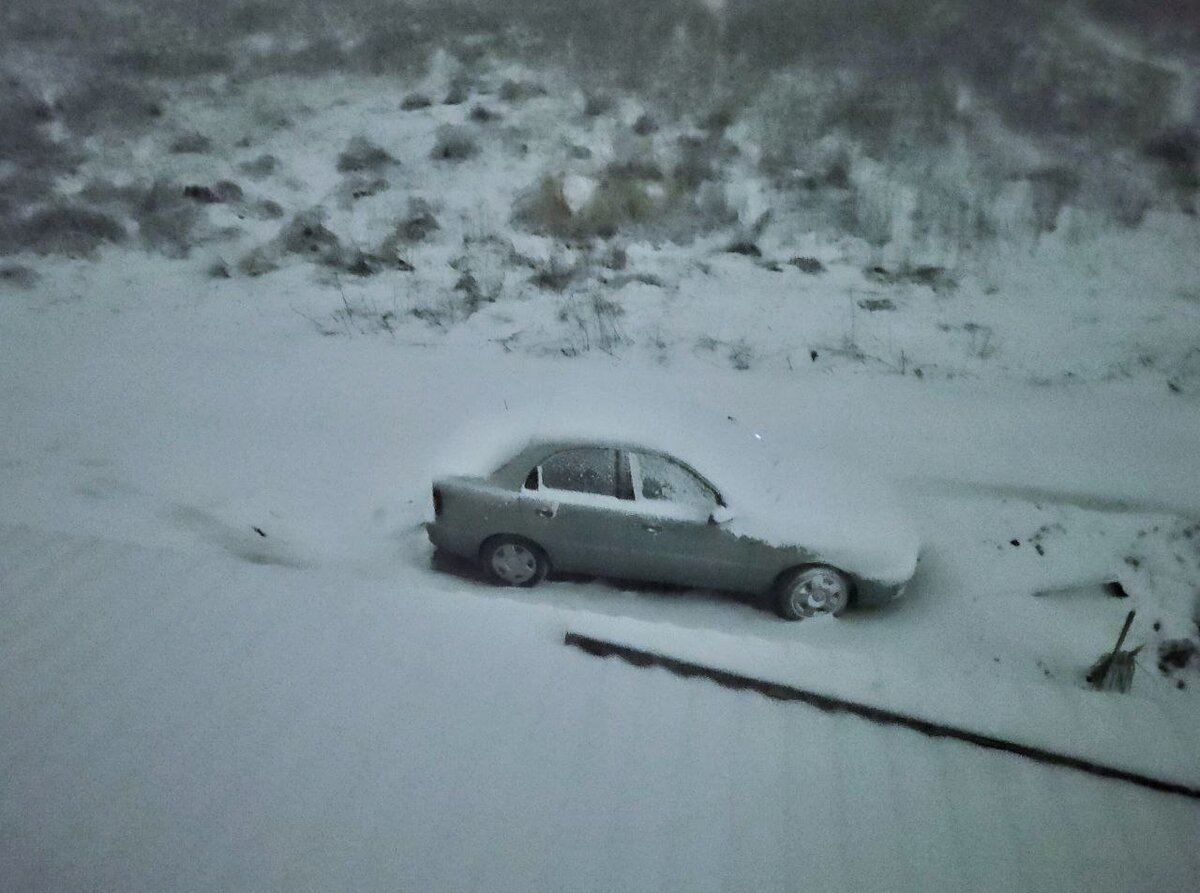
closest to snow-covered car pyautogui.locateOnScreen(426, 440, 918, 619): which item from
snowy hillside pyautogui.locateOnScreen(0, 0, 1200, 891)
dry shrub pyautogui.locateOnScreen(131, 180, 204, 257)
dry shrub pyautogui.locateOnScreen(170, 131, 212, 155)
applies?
snowy hillside pyautogui.locateOnScreen(0, 0, 1200, 891)

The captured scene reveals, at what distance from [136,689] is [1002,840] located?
3482 millimetres

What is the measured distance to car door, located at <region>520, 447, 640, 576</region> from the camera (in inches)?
201

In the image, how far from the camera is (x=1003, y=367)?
25.3 ft

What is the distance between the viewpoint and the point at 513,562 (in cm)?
540

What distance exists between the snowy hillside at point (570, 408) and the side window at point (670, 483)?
2.62 ft

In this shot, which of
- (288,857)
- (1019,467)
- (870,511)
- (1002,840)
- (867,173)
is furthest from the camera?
(867,173)

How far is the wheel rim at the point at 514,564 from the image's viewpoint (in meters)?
5.36

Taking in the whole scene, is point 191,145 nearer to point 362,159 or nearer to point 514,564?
point 362,159

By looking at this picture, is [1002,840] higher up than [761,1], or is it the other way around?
[761,1]

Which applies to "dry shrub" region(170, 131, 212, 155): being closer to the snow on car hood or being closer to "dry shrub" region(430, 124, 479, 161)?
"dry shrub" region(430, 124, 479, 161)

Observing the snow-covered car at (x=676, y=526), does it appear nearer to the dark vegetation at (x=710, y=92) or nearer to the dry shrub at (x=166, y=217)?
the dark vegetation at (x=710, y=92)

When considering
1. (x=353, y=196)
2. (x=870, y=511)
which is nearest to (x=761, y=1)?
(x=353, y=196)

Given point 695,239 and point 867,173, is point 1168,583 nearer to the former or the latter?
point 695,239

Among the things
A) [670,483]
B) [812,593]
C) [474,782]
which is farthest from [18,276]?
[812,593]
